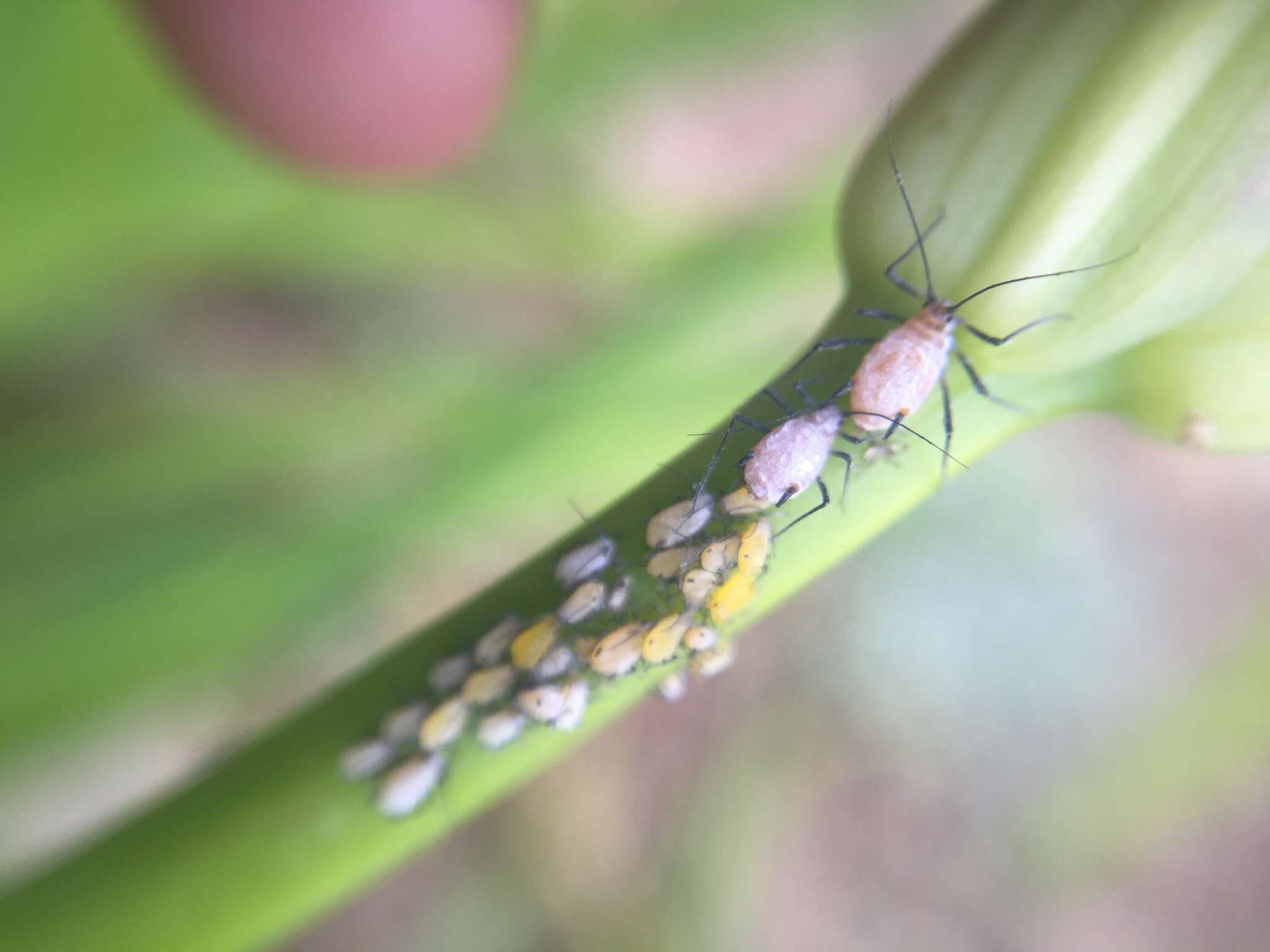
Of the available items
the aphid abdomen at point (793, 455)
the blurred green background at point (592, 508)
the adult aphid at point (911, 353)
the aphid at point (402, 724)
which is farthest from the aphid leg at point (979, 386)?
the blurred green background at point (592, 508)

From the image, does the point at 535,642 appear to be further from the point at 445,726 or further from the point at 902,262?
the point at 902,262

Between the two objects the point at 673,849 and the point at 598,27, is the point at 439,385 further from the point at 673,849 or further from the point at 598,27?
the point at 673,849

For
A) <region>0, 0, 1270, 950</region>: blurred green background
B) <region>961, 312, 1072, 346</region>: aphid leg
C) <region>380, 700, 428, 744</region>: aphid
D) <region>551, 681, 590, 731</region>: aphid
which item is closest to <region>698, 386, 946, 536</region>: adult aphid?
<region>961, 312, 1072, 346</region>: aphid leg

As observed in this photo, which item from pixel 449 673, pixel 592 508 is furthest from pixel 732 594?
pixel 592 508

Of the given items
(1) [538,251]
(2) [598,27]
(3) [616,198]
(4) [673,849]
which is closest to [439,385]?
(1) [538,251]

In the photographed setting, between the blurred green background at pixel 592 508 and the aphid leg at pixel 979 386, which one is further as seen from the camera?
the blurred green background at pixel 592 508

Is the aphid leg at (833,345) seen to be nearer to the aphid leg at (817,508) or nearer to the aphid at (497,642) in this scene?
the aphid leg at (817,508)

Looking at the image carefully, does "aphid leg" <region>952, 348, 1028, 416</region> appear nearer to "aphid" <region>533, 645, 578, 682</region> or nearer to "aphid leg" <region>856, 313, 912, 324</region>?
"aphid leg" <region>856, 313, 912, 324</region>

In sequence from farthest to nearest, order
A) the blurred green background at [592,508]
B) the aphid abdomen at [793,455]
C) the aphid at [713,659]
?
the blurred green background at [592,508], the aphid at [713,659], the aphid abdomen at [793,455]
